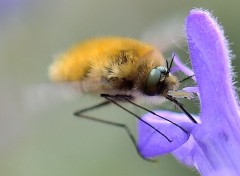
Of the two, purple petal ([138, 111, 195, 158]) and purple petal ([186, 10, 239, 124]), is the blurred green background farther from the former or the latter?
purple petal ([186, 10, 239, 124])

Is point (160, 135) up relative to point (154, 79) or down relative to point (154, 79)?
down

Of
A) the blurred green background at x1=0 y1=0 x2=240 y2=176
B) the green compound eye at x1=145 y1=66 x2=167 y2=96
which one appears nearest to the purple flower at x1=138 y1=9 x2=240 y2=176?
the green compound eye at x1=145 y1=66 x2=167 y2=96

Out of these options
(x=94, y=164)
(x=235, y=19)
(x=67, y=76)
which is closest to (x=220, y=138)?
(x=67, y=76)

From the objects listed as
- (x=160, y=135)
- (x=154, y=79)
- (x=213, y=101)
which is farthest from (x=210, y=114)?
(x=154, y=79)

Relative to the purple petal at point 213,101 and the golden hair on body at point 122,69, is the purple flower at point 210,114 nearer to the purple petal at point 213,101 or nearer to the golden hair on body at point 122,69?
the purple petal at point 213,101

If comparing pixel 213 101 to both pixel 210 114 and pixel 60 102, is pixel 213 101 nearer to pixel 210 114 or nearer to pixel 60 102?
pixel 210 114

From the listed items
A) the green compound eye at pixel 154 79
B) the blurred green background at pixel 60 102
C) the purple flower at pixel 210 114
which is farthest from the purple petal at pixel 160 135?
the blurred green background at pixel 60 102

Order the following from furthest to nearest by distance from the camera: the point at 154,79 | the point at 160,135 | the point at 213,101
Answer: the point at 154,79 → the point at 160,135 → the point at 213,101
